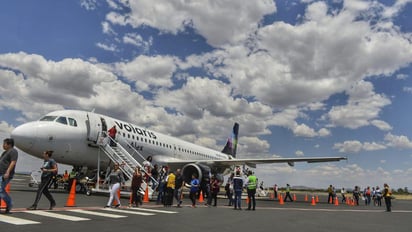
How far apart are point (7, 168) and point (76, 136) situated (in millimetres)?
10361

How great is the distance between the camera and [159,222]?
347 inches

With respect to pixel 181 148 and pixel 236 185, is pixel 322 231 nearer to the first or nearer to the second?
pixel 236 185

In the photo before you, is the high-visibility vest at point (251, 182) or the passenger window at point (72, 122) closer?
the high-visibility vest at point (251, 182)

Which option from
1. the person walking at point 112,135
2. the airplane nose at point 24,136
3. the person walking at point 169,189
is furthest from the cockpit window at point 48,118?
the person walking at point 169,189

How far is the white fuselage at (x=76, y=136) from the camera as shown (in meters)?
17.2

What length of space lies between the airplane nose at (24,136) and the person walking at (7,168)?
8519 mm

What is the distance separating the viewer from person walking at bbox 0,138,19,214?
8656mm

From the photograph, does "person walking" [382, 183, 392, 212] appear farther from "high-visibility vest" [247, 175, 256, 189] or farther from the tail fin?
the tail fin

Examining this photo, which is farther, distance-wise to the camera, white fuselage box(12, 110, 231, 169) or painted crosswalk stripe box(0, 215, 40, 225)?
white fuselage box(12, 110, 231, 169)

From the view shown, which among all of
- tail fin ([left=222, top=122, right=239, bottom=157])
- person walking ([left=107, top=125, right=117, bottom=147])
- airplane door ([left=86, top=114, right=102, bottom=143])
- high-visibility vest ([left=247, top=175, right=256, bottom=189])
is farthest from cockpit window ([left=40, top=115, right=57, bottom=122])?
tail fin ([left=222, top=122, right=239, bottom=157])

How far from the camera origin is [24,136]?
663 inches

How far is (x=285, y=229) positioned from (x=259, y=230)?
0.74 metres

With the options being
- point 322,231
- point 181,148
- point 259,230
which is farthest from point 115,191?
point 181,148

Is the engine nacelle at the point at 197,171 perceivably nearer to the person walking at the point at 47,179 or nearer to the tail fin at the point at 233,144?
the person walking at the point at 47,179
